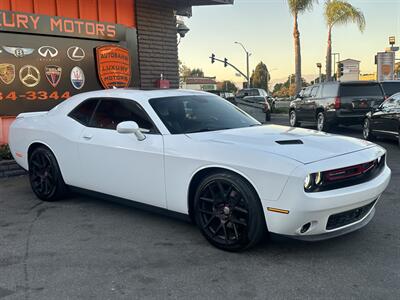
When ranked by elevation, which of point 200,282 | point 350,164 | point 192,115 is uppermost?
point 192,115

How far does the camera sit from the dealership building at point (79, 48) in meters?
8.84

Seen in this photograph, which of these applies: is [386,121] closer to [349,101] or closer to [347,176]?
[349,101]

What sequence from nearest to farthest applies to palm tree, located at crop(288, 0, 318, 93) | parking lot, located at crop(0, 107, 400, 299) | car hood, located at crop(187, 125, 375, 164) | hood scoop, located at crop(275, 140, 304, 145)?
parking lot, located at crop(0, 107, 400, 299) < car hood, located at crop(187, 125, 375, 164) < hood scoop, located at crop(275, 140, 304, 145) < palm tree, located at crop(288, 0, 318, 93)

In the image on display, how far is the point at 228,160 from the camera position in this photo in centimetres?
382

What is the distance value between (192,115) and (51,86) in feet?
18.7

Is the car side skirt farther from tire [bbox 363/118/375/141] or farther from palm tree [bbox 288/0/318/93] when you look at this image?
palm tree [bbox 288/0/318/93]

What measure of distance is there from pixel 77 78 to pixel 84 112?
4869 mm

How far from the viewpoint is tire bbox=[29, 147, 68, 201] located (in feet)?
18.3

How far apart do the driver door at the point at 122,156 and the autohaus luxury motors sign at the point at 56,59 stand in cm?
447

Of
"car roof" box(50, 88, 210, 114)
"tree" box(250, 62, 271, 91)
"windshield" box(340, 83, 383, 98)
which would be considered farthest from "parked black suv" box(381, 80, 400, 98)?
"tree" box(250, 62, 271, 91)

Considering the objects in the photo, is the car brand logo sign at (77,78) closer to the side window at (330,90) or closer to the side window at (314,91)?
the side window at (330,90)

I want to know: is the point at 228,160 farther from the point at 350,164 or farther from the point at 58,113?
the point at 58,113

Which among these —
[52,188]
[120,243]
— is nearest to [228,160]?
[120,243]

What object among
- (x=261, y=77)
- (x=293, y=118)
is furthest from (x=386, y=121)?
(x=261, y=77)
